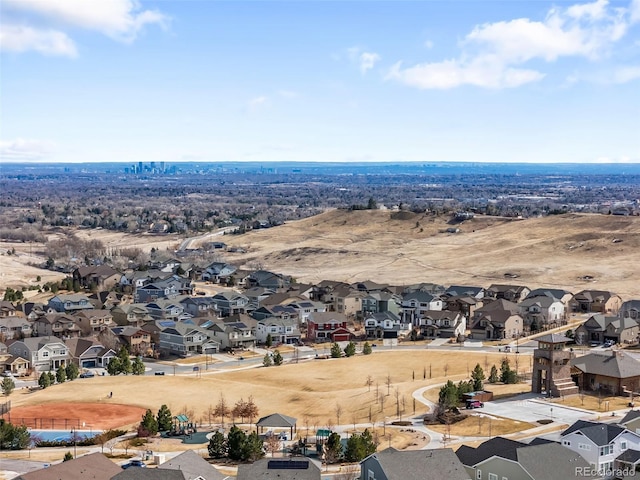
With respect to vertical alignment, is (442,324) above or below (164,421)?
below

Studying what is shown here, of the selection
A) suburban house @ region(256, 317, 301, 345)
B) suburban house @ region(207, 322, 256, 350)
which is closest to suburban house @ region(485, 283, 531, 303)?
suburban house @ region(256, 317, 301, 345)

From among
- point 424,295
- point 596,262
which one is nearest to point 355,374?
point 424,295

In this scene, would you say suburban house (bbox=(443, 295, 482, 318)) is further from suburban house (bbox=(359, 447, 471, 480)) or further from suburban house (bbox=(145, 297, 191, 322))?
suburban house (bbox=(359, 447, 471, 480))

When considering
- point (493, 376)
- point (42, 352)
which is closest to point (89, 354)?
point (42, 352)

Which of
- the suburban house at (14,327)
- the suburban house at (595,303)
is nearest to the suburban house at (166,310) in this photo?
the suburban house at (14,327)

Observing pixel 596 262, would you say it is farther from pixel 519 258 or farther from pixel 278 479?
pixel 278 479

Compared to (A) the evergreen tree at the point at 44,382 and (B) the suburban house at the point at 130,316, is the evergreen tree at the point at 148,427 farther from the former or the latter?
(B) the suburban house at the point at 130,316

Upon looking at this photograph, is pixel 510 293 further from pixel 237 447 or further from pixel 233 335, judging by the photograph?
pixel 237 447
